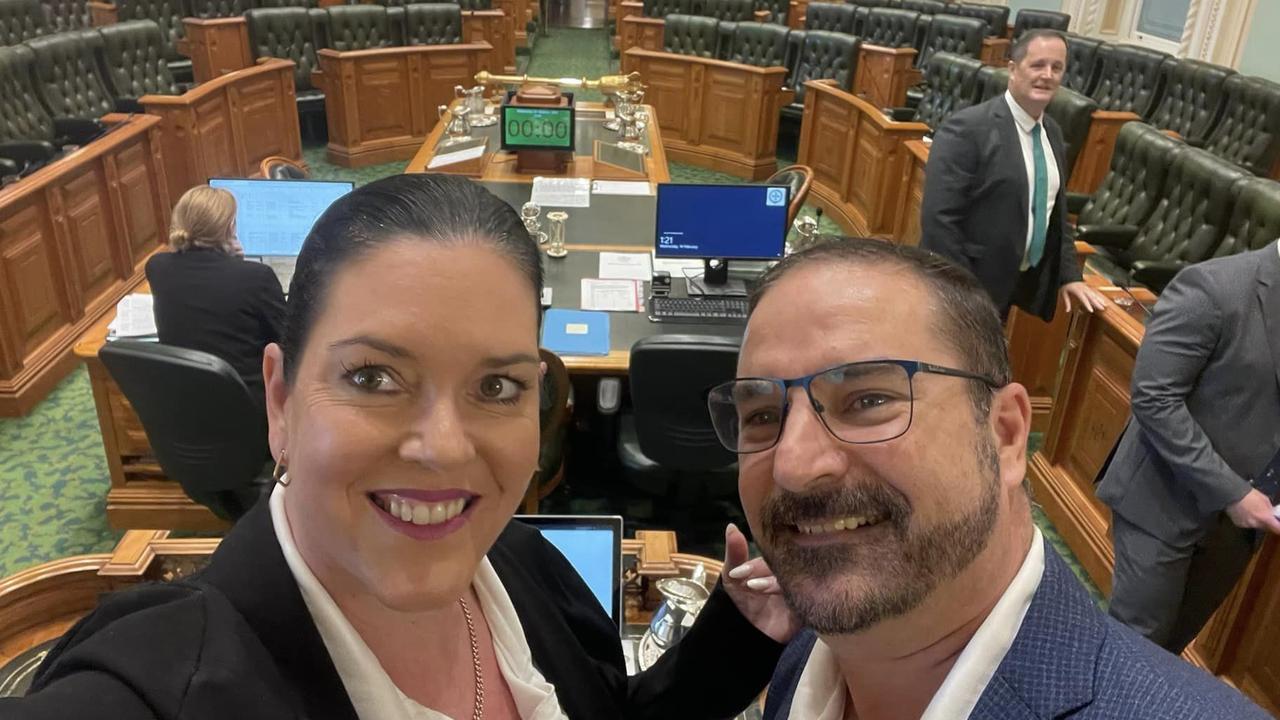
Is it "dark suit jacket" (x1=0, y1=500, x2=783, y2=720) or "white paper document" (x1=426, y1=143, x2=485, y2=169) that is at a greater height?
"dark suit jacket" (x1=0, y1=500, x2=783, y2=720)

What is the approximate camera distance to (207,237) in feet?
9.61

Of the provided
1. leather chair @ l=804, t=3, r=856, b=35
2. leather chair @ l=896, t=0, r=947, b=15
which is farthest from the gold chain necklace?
leather chair @ l=896, t=0, r=947, b=15

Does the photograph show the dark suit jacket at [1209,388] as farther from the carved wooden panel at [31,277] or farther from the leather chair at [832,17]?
the leather chair at [832,17]

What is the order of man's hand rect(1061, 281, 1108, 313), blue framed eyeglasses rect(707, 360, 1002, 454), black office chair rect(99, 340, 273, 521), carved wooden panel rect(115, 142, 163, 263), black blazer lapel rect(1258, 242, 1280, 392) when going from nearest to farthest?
1. blue framed eyeglasses rect(707, 360, 1002, 454)
2. black blazer lapel rect(1258, 242, 1280, 392)
3. black office chair rect(99, 340, 273, 521)
4. man's hand rect(1061, 281, 1108, 313)
5. carved wooden panel rect(115, 142, 163, 263)

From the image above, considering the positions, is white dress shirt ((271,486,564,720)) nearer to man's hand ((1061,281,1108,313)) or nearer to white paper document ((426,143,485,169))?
man's hand ((1061,281,1108,313))

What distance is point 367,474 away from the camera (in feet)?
2.80

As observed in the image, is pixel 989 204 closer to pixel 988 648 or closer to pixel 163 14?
pixel 988 648

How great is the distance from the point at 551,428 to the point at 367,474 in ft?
7.09

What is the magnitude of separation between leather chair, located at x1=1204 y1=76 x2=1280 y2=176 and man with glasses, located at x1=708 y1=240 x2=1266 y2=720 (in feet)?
21.1

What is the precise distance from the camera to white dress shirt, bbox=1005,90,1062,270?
3.39 meters

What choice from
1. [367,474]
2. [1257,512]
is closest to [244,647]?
[367,474]

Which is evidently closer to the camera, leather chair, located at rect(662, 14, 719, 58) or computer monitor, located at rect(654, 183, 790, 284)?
computer monitor, located at rect(654, 183, 790, 284)

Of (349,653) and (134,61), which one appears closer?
(349,653)

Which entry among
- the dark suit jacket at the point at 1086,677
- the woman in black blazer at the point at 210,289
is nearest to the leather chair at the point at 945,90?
the woman in black blazer at the point at 210,289
